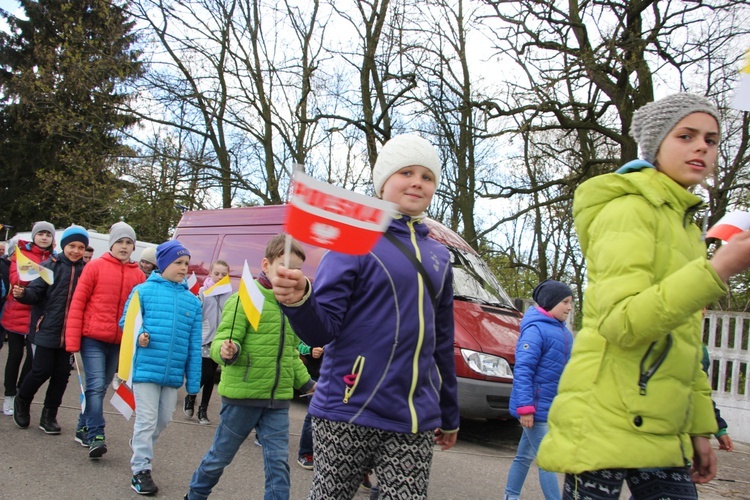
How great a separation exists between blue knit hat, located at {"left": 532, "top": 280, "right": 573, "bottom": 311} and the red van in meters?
1.81

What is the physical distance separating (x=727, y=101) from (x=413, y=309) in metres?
11.4

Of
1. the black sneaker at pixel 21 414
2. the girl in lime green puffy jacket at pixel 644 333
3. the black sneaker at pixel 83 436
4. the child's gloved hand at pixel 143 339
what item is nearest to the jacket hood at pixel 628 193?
the girl in lime green puffy jacket at pixel 644 333

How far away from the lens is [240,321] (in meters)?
3.79

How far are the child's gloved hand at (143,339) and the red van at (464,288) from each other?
9.41 ft

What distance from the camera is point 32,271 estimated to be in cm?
564

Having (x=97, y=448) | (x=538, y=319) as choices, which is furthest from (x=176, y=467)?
(x=538, y=319)

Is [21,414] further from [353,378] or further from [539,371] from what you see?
[353,378]

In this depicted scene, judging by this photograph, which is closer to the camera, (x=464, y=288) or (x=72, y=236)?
(x=72, y=236)

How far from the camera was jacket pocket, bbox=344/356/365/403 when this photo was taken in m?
2.17

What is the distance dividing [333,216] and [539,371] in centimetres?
277

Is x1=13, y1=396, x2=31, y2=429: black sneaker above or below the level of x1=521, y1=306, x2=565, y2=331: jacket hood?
below

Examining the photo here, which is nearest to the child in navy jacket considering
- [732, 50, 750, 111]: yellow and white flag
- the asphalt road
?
the asphalt road

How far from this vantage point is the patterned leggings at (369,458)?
86.4 inches

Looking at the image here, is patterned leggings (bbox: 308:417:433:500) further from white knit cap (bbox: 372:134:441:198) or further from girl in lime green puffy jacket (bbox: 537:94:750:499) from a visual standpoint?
white knit cap (bbox: 372:134:441:198)
